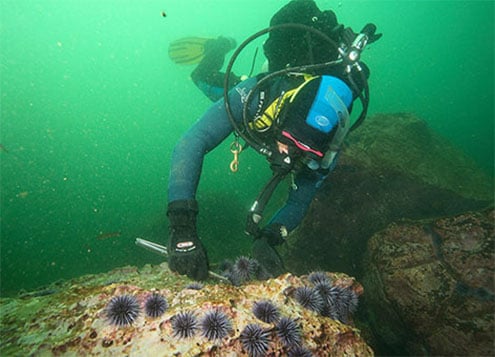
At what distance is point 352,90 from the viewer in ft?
14.4

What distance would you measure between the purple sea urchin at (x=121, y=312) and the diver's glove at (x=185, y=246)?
913 mm

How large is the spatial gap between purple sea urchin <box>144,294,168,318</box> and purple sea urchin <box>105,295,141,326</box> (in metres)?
0.08

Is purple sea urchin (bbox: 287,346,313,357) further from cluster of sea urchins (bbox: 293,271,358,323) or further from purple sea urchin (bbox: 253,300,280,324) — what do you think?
cluster of sea urchins (bbox: 293,271,358,323)

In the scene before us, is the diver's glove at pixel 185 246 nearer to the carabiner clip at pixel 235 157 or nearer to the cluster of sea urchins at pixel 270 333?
the carabiner clip at pixel 235 157

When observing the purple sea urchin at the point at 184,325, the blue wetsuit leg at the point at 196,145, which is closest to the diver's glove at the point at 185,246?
the blue wetsuit leg at the point at 196,145

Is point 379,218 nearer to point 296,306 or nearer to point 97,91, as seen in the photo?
point 296,306

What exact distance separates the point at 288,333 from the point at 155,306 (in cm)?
106

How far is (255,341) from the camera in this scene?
1956mm

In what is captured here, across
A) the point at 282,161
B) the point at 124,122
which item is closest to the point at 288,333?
the point at 282,161

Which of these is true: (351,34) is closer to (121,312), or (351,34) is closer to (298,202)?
(298,202)

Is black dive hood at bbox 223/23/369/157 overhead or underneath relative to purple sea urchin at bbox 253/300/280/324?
overhead

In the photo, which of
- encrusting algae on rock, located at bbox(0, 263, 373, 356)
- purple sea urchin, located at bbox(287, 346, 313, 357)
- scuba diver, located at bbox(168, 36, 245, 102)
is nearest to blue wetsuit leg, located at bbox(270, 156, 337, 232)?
encrusting algae on rock, located at bbox(0, 263, 373, 356)

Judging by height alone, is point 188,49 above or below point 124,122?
above

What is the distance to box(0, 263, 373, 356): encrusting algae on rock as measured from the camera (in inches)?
77.8
